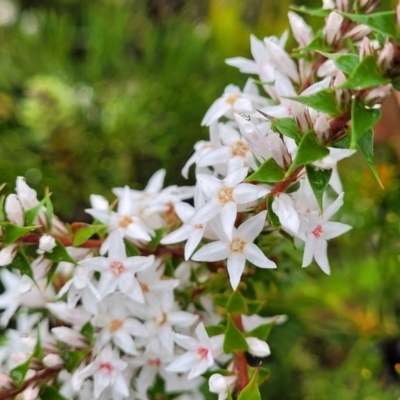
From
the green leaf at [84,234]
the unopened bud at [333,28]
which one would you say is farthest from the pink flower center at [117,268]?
the unopened bud at [333,28]

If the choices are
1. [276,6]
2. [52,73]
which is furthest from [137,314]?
[276,6]

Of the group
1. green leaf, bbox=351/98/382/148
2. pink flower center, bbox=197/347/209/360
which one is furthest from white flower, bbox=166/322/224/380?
green leaf, bbox=351/98/382/148

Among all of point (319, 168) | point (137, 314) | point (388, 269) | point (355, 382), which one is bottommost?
point (355, 382)

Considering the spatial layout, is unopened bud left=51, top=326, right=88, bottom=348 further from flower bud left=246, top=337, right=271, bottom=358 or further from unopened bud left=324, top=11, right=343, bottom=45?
unopened bud left=324, top=11, right=343, bottom=45

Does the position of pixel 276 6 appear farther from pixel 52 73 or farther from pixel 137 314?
pixel 137 314

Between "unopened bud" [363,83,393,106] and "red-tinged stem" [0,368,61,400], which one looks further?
"red-tinged stem" [0,368,61,400]

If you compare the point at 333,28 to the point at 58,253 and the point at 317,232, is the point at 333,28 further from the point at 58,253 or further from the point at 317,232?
the point at 58,253
